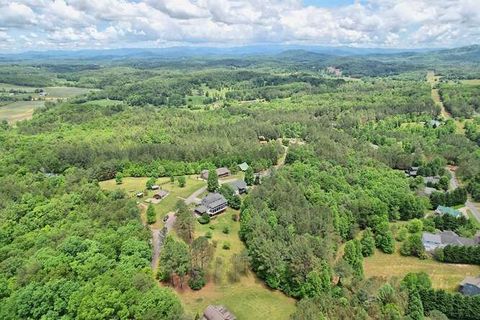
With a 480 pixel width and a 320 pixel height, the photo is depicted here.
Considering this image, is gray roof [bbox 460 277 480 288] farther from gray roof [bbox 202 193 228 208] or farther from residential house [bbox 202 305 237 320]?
gray roof [bbox 202 193 228 208]

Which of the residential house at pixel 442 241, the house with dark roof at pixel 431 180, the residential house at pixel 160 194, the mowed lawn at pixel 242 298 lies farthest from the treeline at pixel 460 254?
the residential house at pixel 160 194

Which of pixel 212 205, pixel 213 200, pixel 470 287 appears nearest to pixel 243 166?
pixel 213 200

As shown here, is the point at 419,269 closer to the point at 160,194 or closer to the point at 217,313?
the point at 217,313

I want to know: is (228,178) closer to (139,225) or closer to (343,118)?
(139,225)

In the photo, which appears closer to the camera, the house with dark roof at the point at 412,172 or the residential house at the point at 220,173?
the residential house at the point at 220,173

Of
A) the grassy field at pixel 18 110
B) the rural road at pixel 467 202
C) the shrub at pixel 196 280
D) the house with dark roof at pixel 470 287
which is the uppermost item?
the shrub at pixel 196 280

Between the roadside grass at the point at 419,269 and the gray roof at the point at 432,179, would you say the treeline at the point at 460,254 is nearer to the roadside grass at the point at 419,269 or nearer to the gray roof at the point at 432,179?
the roadside grass at the point at 419,269

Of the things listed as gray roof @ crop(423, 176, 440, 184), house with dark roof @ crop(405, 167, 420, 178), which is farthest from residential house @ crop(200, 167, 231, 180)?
gray roof @ crop(423, 176, 440, 184)

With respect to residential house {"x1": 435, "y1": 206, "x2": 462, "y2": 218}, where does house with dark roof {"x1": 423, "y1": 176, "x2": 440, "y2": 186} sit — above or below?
below
